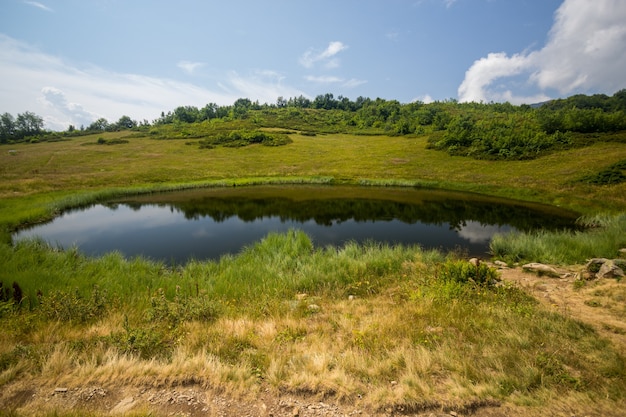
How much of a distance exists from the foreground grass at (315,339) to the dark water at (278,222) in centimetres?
715

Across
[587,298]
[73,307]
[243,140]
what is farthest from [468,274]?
[243,140]

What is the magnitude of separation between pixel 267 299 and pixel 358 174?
49.0m

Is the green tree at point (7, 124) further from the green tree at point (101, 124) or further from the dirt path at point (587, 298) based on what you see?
the dirt path at point (587, 298)

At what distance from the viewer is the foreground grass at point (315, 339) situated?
530cm

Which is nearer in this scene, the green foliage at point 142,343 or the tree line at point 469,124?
the green foliage at point 142,343

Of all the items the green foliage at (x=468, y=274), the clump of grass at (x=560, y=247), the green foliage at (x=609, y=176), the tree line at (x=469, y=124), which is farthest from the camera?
the tree line at (x=469, y=124)

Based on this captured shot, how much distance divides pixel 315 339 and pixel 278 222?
18004 millimetres

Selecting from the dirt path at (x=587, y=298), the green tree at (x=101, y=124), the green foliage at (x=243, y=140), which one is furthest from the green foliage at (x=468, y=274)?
the green tree at (x=101, y=124)

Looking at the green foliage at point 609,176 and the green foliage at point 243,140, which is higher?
the green foliage at point 243,140

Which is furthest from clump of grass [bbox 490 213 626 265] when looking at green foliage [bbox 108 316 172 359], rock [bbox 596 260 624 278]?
green foliage [bbox 108 316 172 359]

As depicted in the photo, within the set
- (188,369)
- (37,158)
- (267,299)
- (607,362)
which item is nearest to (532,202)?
(607,362)

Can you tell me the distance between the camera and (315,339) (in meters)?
7.01

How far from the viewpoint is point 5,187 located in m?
36.8

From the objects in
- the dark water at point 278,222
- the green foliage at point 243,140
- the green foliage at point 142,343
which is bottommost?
the dark water at point 278,222
